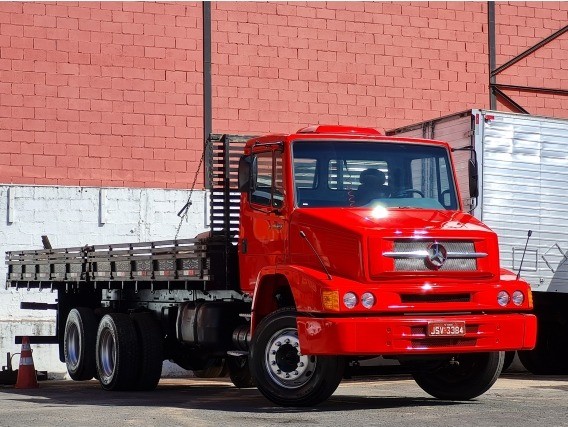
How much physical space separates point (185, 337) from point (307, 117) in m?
10.4

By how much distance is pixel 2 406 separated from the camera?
42.6 ft

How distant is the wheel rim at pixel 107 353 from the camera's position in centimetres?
1546

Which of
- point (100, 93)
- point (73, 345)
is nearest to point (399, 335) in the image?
point (73, 345)

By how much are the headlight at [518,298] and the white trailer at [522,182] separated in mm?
4697

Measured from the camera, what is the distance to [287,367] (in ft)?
40.2

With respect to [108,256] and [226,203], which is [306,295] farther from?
[108,256]

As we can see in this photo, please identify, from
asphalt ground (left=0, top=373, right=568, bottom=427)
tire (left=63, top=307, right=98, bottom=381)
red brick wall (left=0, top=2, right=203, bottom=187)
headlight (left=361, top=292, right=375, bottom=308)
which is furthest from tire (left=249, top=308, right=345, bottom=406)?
red brick wall (left=0, top=2, right=203, bottom=187)

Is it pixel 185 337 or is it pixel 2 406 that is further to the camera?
pixel 185 337

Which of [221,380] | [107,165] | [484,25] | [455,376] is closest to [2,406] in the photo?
[455,376]

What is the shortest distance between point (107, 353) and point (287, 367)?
4.03m

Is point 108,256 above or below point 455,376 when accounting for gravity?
above

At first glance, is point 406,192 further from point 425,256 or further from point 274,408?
point 274,408

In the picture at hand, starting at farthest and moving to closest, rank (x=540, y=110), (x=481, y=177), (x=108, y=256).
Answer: (x=540, y=110) < (x=481, y=177) < (x=108, y=256)

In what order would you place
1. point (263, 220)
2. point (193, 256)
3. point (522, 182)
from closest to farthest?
point (263, 220) < point (193, 256) < point (522, 182)
